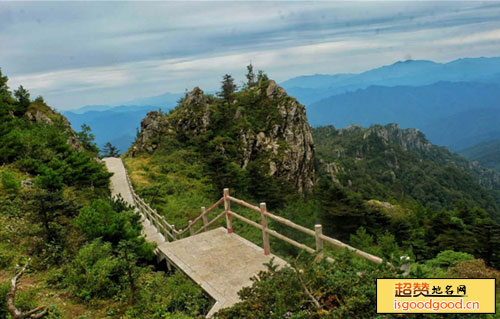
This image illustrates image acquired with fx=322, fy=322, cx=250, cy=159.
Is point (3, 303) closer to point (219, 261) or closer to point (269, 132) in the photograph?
point (219, 261)

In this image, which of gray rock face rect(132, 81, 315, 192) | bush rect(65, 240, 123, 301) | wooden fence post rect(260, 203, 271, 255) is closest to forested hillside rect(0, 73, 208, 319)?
bush rect(65, 240, 123, 301)

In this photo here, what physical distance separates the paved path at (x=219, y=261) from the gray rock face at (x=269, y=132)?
22.5 metres

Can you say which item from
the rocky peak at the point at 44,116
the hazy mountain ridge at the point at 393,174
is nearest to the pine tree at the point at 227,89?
the rocky peak at the point at 44,116

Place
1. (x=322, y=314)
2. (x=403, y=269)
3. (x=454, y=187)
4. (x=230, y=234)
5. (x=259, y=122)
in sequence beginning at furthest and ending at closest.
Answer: (x=454, y=187)
(x=259, y=122)
(x=230, y=234)
(x=403, y=269)
(x=322, y=314)

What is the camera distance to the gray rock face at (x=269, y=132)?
104 ft

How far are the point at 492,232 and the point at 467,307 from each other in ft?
60.8

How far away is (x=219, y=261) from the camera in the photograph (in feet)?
21.7

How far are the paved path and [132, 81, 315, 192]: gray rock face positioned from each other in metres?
22.5

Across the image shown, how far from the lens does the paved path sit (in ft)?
18.2

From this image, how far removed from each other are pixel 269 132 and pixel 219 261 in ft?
92.3

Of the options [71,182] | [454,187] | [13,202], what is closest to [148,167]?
[71,182]

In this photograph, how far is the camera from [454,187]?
91.2 m

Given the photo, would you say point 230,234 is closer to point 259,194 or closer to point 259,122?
point 259,194

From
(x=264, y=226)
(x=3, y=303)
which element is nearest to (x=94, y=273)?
(x=3, y=303)
